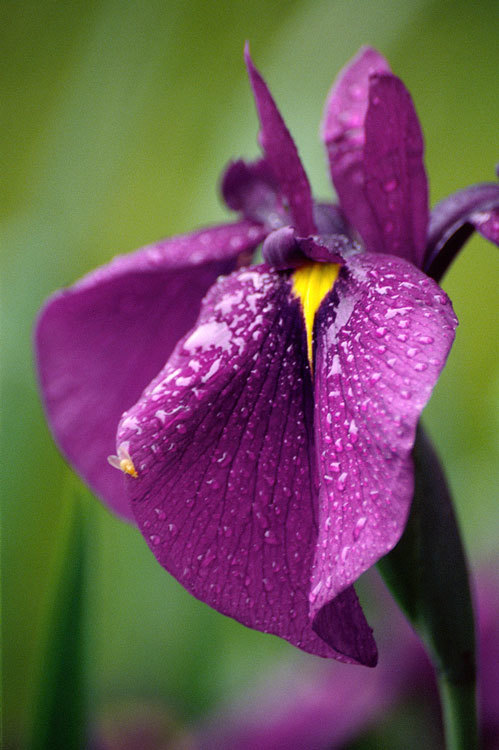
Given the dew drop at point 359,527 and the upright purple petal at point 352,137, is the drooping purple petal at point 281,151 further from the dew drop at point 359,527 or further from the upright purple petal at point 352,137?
the dew drop at point 359,527

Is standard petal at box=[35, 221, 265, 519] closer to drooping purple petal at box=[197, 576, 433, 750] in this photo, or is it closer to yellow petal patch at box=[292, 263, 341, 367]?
yellow petal patch at box=[292, 263, 341, 367]

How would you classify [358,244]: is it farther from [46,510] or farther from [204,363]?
[46,510]

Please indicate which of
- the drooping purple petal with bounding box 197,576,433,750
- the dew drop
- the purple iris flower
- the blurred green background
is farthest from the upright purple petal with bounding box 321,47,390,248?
the drooping purple petal with bounding box 197,576,433,750

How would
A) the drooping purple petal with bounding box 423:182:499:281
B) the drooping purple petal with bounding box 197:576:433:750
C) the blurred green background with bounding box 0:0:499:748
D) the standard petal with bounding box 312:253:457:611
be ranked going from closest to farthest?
1. the standard petal with bounding box 312:253:457:611
2. the drooping purple petal with bounding box 423:182:499:281
3. the drooping purple petal with bounding box 197:576:433:750
4. the blurred green background with bounding box 0:0:499:748

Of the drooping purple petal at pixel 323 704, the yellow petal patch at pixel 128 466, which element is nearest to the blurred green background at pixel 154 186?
the drooping purple petal at pixel 323 704

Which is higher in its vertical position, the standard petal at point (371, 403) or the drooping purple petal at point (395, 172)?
the drooping purple petal at point (395, 172)

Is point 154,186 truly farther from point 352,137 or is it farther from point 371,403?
point 371,403

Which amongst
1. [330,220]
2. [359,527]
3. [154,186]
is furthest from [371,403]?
[154,186]
